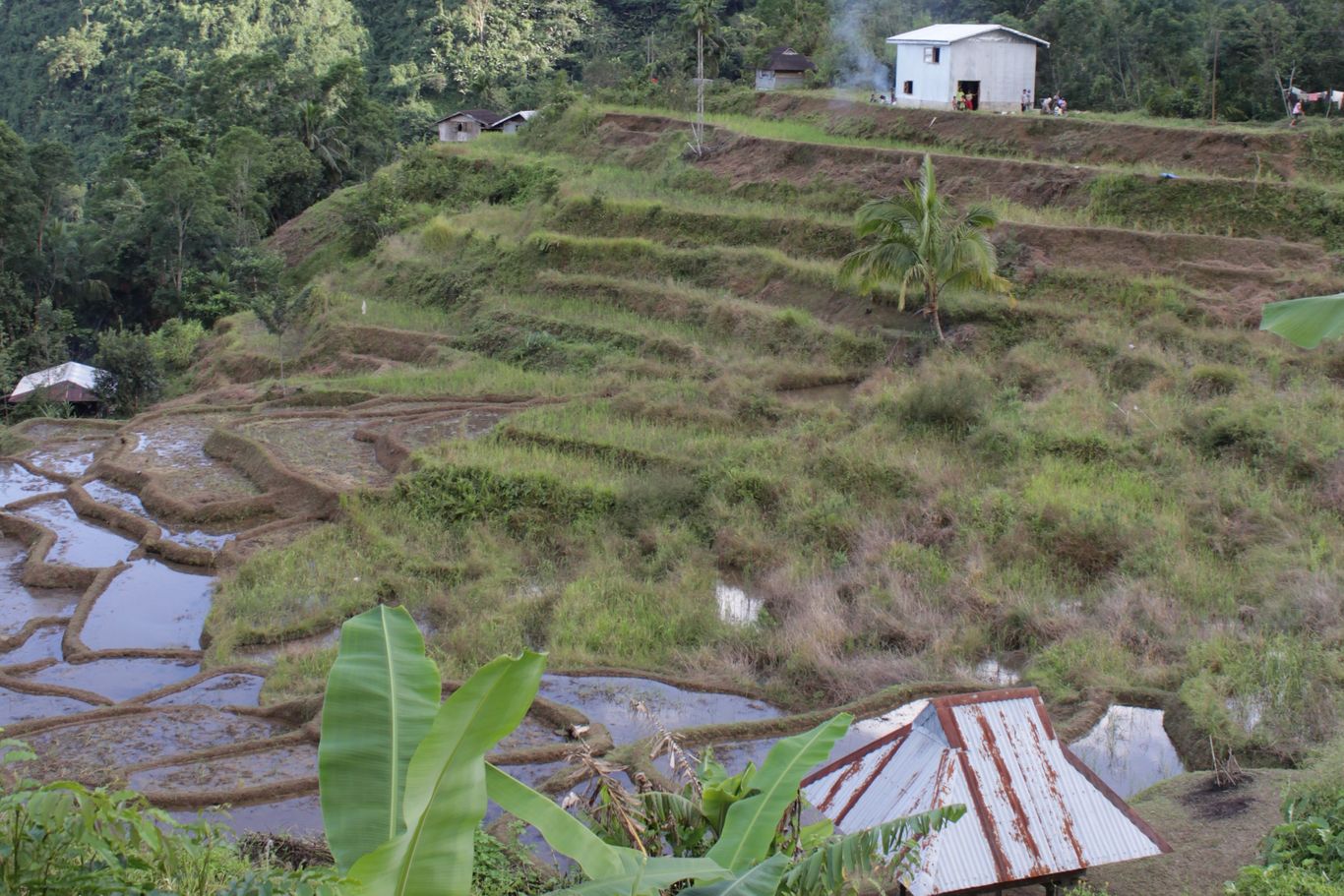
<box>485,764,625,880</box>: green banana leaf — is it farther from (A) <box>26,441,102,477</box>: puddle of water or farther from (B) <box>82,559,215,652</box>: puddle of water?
(A) <box>26,441,102,477</box>: puddle of water

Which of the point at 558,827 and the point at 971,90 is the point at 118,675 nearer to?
the point at 558,827

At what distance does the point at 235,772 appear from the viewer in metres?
7.37

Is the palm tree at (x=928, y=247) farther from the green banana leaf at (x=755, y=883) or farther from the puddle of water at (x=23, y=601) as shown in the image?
the green banana leaf at (x=755, y=883)

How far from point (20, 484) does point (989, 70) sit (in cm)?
1665

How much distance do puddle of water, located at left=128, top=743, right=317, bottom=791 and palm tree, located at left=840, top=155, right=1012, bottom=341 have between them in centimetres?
940

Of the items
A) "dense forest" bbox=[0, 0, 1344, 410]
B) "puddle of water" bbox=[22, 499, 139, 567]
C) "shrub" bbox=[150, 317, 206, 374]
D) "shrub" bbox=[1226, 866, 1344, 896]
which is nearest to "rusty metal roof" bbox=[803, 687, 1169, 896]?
"shrub" bbox=[1226, 866, 1344, 896]

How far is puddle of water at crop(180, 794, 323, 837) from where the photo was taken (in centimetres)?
662

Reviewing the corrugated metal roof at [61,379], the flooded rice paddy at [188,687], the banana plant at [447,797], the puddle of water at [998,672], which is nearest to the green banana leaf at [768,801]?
the banana plant at [447,797]

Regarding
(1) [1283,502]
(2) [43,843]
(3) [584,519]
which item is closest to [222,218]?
(3) [584,519]

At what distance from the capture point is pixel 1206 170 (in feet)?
53.7

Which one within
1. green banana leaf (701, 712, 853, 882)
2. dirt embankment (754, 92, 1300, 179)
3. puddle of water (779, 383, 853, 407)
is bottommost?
puddle of water (779, 383, 853, 407)

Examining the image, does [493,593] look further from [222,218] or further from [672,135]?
[222,218]

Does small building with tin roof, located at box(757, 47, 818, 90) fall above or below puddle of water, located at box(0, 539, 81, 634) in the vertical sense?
above

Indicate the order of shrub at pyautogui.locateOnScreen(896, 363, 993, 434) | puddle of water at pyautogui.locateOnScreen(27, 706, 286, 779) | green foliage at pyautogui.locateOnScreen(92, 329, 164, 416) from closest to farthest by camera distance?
puddle of water at pyautogui.locateOnScreen(27, 706, 286, 779)
shrub at pyautogui.locateOnScreen(896, 363, 993, 434)
green foliage at pyautogui.locateOnScreen(92, 329, 164, 416)
